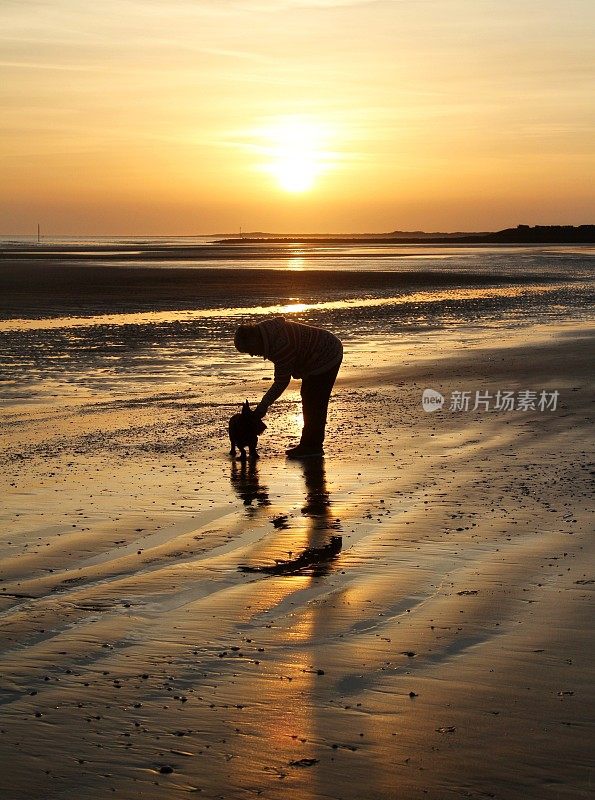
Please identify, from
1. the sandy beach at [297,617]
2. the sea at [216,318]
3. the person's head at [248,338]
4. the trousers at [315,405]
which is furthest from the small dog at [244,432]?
the sea at [216,318]

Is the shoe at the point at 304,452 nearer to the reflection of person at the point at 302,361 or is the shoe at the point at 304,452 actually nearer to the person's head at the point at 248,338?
the reflection of person at the point at 302,361

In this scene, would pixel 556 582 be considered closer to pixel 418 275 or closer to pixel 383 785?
pixel 383 785

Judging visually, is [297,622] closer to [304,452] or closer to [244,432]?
[244,432]

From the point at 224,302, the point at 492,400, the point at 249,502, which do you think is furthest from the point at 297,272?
the point at 249,502

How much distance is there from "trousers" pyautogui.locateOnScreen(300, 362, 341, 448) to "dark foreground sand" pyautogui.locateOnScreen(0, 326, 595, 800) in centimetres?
28

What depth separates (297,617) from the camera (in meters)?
6.43

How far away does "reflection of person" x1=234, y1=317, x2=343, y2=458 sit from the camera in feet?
39.4

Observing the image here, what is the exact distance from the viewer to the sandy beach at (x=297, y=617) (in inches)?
182

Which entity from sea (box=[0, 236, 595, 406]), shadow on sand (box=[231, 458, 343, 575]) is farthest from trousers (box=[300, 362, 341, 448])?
sea (box=[0, 236, 595, 406])

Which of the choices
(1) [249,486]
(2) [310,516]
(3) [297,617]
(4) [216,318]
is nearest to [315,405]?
(1) [249,486]

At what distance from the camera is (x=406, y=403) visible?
1538cm

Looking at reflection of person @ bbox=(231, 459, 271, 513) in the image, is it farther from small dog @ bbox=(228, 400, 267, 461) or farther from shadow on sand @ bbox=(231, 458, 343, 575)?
small dog @ bbox=(228, 400, 267, 461)

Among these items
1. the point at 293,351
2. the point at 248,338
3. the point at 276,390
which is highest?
the point at 248,338

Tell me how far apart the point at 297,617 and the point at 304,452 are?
215 inches
